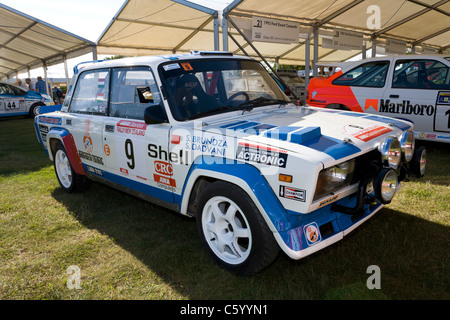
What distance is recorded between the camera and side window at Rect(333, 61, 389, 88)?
657cm

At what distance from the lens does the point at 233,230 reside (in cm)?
273

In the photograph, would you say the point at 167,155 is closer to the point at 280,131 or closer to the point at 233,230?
the point at 233,230

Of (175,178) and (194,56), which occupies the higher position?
(194,56)

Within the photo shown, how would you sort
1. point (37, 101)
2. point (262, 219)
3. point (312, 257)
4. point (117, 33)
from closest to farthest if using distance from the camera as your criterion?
point (262, 219), point (312, 257), point (117, 33), point (37, 101)

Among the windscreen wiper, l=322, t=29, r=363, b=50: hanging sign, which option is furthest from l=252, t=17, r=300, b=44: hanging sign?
the windscreen wiper

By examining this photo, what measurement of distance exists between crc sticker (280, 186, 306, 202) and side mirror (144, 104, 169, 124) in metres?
1.32

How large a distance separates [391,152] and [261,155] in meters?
1.12

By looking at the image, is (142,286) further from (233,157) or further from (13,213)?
(13,213)

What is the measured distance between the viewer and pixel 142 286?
272 cm

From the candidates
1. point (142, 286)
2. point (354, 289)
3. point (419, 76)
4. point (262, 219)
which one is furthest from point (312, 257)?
point (419, 76)

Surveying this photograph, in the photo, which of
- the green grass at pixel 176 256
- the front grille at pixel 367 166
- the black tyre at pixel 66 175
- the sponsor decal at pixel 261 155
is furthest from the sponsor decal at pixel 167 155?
the black tyre at pixel 66 175

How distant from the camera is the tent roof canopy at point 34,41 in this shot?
1279 centimetres

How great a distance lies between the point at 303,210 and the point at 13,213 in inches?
148
